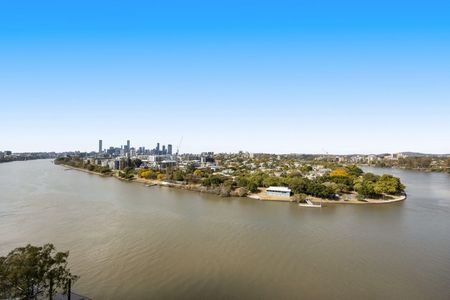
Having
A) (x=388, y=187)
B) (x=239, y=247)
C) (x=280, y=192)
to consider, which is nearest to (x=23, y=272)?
(x=239, y=247)

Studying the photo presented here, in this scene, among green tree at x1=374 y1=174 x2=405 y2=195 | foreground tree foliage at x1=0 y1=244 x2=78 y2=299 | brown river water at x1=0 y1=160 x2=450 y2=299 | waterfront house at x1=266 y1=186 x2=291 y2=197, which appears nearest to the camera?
foreground tree foliage at x1=0 y1=244 x2=78 y2=299

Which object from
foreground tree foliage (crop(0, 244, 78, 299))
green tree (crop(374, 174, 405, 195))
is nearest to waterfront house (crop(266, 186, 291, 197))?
green tree (crop(374, 174, 405, 195))

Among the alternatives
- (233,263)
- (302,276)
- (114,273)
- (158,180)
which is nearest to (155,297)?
(114,273)

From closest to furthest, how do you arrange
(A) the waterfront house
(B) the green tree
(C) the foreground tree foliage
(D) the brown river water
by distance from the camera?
1. (C) the foreground tree foliage
2. (D) the brown river water
3. (A) the waterfront house
4. (B) the green tree

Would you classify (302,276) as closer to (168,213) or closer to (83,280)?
(83,280)

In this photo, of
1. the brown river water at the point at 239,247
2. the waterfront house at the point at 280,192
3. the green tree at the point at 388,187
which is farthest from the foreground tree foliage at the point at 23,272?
the green tree at the point at 388,187

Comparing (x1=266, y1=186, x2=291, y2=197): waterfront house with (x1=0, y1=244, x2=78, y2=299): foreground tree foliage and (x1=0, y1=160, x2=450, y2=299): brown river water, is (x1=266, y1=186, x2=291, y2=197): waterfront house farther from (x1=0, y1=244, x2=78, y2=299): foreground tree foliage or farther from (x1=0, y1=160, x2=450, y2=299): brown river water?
(x1=0, y1=244, x2=78, y2=299): foreground tree foliage

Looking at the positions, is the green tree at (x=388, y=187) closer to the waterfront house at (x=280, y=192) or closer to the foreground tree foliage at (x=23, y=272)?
the waterfront house at (x=280, y=192)

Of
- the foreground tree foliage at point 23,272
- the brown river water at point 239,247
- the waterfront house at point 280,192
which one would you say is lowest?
the brown river water at point 239,247

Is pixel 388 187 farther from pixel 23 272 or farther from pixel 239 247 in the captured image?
pixel 23 272
